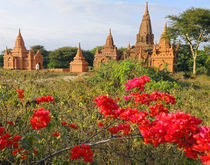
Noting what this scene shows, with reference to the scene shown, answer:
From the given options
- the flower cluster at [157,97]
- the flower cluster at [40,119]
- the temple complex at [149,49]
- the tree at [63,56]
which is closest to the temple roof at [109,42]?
the temple complex at [149,49]

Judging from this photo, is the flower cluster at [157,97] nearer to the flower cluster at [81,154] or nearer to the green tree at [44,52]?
the flower cluster at [81,154]

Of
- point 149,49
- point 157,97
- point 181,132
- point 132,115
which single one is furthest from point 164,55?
point 181,132

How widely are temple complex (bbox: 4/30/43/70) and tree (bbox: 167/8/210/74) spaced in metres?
17.4

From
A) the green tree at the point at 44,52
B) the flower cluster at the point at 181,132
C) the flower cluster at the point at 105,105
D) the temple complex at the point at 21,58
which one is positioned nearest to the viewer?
the flower cluster at the point at 181,132

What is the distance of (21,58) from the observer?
81.3 ft

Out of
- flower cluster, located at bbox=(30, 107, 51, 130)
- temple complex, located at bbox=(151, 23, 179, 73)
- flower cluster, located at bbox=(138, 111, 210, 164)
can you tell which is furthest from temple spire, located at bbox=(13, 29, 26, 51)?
flower cluster, located at bbox=(138, 111, 210, 164)

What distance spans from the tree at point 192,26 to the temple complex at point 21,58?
17.4 m

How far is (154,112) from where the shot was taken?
2209mm

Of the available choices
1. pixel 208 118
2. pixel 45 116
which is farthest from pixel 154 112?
pixel 208 118

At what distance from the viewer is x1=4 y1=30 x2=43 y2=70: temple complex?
24.4m

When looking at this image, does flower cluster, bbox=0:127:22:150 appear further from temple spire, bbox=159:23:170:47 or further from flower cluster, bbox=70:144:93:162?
temple spire, bbox=159:23:170:47

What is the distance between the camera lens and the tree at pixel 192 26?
1884 cm

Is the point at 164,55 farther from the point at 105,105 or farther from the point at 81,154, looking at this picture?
the point at 81,154

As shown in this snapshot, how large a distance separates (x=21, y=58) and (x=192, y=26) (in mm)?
21235
